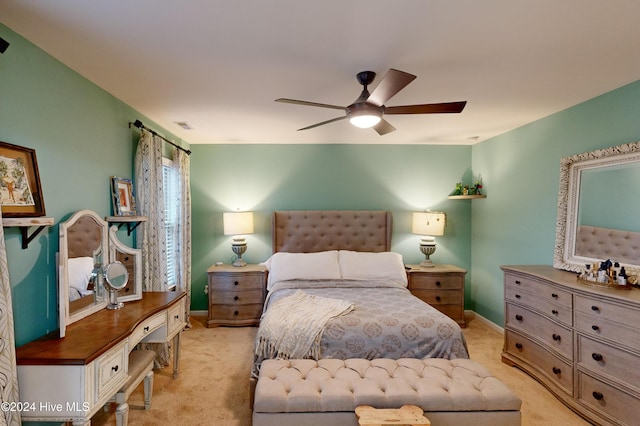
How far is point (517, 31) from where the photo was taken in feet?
5.85

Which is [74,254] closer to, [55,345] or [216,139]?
[55,345]

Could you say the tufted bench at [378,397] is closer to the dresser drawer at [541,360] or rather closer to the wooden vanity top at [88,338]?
the wooden vanity top at [88,338]

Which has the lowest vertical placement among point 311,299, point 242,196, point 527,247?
point 311,299

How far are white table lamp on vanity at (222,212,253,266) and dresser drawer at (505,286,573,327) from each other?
3221 millimetres

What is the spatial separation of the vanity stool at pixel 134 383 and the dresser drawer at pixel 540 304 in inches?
130

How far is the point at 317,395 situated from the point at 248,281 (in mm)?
2499

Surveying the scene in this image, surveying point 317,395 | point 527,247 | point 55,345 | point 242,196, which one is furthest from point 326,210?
point 55,345

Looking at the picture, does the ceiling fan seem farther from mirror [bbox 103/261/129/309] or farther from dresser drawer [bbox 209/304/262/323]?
dresser drawer [bbox 209/304/262/323]

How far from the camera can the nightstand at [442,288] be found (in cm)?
426

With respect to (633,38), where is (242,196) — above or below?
below

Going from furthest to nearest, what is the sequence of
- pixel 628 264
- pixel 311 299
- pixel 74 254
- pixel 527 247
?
pixel 527 247 → pixel 311 299 → pixel 628 264 → pixel 74 254

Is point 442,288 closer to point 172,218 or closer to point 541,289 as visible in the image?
point 541,289

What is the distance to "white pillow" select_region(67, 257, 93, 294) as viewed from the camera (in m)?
2.09

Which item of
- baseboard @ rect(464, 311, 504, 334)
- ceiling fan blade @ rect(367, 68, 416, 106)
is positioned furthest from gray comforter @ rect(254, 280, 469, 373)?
baseboard @ rect(464, 311, 504, 334)
